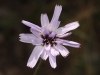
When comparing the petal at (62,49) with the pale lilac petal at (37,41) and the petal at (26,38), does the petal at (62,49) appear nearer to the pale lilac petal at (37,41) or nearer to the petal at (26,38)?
the pale lilac petal at (37,41)

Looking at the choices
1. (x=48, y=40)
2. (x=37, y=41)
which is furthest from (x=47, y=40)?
(x=37, y=41)

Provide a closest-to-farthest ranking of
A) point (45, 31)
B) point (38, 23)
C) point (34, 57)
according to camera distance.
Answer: point (34, 57), point (45, 31), point (38, 23)

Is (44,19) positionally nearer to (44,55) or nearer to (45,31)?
(45,31)

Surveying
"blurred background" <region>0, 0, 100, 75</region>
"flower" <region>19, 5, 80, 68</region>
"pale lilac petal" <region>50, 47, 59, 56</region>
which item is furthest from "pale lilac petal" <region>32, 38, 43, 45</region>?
"blurred background" <region>0, 0, 100, 75</region>

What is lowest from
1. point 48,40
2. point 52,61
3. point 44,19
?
point 52,61

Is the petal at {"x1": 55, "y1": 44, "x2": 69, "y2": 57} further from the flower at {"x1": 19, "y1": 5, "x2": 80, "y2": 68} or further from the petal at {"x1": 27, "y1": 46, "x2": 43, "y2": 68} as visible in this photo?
the petal at {"x1": 27, "y1": 46, "x2": 43, "y2": 68}
